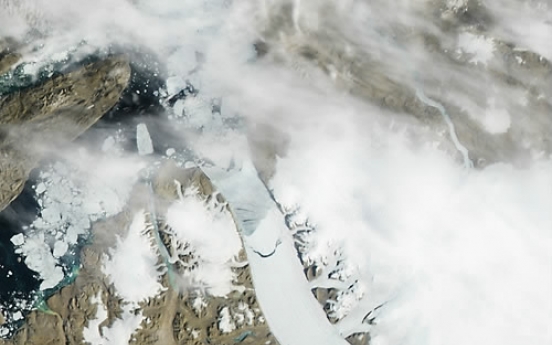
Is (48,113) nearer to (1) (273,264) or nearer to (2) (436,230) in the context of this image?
(1) (273,264)

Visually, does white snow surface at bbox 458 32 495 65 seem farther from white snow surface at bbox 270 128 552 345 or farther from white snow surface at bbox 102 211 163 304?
white snow surface at bbox 102 211 163 304

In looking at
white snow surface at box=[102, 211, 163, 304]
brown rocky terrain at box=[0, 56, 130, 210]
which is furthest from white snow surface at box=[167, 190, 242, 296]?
brown rocky terrain at box=[0, 56, 130, 210]

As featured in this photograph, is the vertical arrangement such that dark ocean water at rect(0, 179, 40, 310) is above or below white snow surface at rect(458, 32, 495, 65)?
below

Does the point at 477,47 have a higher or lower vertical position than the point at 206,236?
higher

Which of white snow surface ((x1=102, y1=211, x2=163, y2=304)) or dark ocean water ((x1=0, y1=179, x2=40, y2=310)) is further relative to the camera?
white snow surface ((x1=102, y1=211, x2=163, y2=304))

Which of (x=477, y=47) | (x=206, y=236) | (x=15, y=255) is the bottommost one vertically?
(x=15, y=255)

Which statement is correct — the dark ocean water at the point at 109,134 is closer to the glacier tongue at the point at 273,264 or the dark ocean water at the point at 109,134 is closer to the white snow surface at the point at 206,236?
the white snow surface at the point at 206,236

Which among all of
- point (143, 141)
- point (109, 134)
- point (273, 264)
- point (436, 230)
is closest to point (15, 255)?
point (109, 134)

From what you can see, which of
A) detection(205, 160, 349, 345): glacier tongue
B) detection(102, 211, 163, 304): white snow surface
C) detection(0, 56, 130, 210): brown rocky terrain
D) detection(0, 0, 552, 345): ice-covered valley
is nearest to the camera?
detection(0, 56, 130, 210): brown rocky terrain

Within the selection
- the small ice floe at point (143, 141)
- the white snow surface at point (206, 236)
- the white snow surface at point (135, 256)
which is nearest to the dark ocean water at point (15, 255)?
the white snow surface at point (135, 256)
